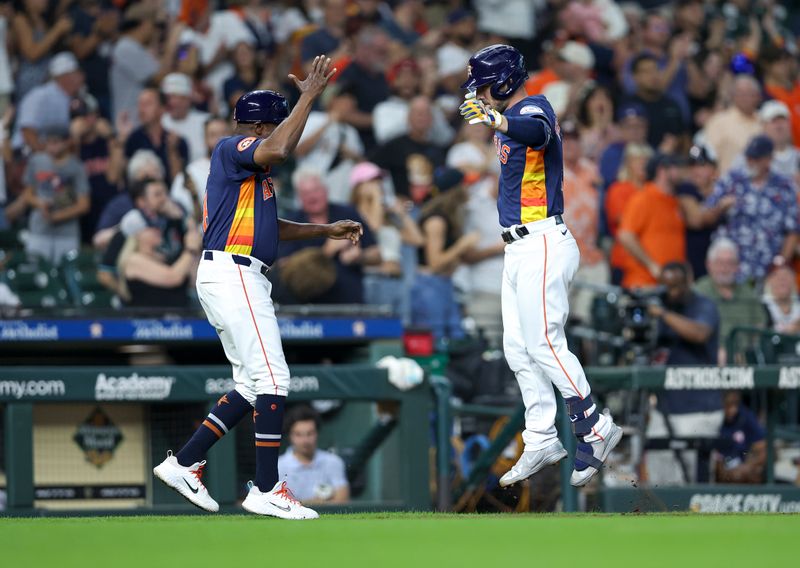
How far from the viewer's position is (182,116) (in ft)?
45.6

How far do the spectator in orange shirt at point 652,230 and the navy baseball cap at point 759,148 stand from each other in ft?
3.07

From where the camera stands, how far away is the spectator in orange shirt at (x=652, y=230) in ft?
44.3

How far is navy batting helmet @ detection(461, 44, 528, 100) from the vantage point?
7633mm

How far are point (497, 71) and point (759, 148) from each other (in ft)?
23.6

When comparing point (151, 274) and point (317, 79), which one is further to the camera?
point (151, 274)

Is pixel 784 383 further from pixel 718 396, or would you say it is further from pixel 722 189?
pixel 722 189

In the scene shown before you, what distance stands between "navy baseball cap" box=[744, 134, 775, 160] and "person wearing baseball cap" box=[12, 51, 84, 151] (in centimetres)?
631

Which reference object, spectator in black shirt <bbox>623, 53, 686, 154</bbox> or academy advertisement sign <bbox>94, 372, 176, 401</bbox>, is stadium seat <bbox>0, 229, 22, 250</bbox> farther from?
spectator in black shirt <bbox>623, 53, 686, 154</bbox>

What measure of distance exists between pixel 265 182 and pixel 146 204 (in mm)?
4500

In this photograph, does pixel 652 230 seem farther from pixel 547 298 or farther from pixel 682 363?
pixel 547 298

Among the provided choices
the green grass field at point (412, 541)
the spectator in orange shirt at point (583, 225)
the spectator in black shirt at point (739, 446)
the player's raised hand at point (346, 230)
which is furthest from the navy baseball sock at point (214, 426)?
the spectator in orange shirt at point (583, 225)

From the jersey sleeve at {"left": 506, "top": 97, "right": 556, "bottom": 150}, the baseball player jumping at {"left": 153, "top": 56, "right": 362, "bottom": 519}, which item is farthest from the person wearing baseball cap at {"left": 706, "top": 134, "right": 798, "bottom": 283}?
the baseball player jumping at {"left": 153, "top": 56, "right": 362, "bottom": 519}

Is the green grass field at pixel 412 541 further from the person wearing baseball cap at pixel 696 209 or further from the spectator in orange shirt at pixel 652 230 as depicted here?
the person wearing baseball cap at pixel 696 209

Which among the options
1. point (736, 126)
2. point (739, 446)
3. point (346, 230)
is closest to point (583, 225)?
point (736, 126)
